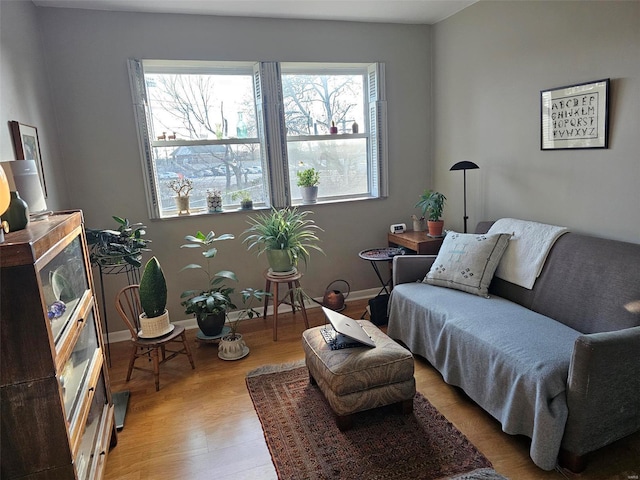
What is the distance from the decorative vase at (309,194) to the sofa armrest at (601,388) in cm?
245

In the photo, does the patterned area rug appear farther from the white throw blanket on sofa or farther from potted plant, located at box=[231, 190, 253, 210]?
potted plant, located at box=[231, 190, 253, 210]

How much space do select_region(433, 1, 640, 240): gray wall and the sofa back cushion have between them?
0.88 ft

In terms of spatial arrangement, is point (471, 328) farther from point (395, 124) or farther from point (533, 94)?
point (395, 124)

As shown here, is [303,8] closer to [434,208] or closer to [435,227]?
[434,208]

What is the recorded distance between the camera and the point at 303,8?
317cm

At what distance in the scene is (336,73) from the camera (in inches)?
148

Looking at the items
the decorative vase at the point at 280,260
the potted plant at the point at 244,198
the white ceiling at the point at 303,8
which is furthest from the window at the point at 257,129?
the decorative vase at the point at 280,260

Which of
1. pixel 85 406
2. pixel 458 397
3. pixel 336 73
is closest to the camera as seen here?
pixel 85 406

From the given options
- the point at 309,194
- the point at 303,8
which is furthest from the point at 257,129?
the point at 303,8

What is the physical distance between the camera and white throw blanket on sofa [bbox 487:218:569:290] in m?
2.51

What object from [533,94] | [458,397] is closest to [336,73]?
[533,94]

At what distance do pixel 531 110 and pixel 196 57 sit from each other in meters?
2.50

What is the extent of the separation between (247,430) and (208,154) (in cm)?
224

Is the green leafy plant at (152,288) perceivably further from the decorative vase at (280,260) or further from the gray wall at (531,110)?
the gray wall at (531,110)
